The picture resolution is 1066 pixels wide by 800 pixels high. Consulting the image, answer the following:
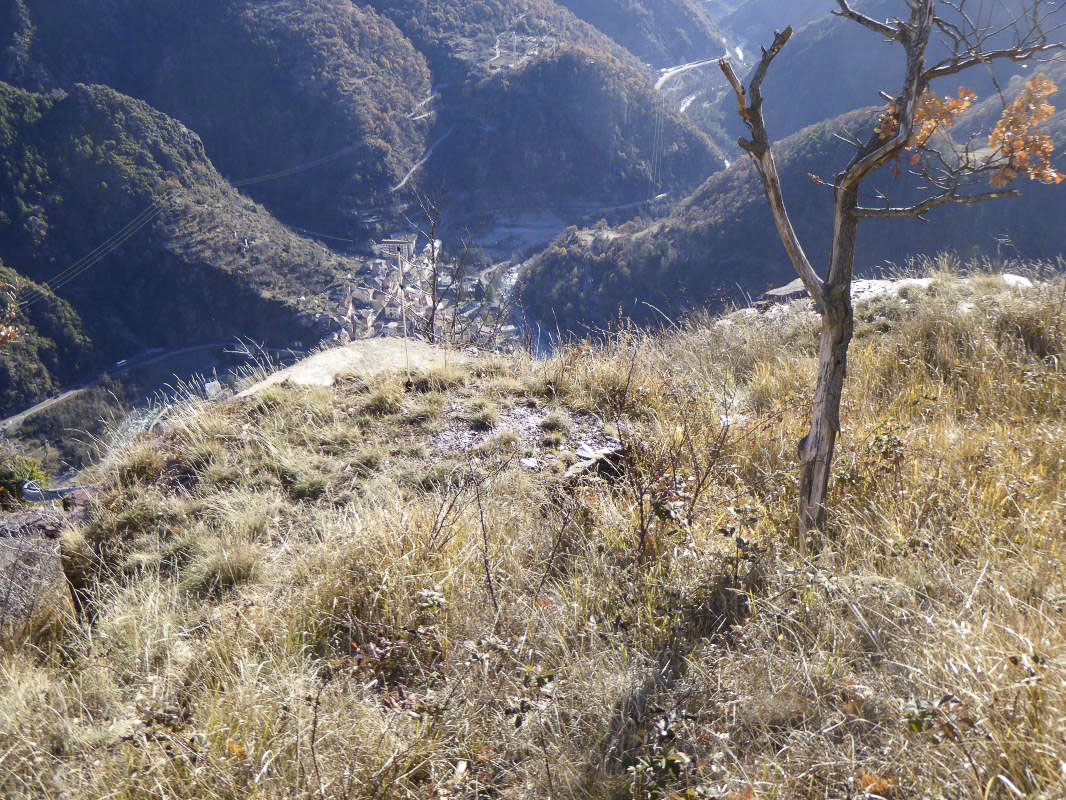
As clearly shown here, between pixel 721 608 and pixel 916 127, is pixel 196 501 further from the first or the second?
pixel 916 127

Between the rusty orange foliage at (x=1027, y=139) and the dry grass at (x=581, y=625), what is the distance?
3.68 ft

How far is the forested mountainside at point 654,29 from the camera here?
97.2 metres

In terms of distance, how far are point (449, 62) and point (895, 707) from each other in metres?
79.1

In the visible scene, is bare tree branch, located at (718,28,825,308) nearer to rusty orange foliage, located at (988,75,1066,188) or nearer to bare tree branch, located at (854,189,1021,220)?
bare tree branch, located at (854,189,1021,220)

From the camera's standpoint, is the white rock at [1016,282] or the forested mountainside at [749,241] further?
the forested mountainside at [749,241]

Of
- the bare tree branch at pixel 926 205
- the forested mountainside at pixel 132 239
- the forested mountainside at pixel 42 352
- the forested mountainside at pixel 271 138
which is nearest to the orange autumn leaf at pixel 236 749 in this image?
the bare tree branch at pixel 926 205

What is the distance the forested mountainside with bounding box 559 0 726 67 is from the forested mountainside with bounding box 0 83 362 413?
7146 cm

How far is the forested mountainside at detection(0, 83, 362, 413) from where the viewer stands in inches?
1641

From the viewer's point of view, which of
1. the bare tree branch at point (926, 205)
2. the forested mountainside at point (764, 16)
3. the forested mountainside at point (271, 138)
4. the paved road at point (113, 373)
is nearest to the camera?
the bare tree branch at point (926, 205)

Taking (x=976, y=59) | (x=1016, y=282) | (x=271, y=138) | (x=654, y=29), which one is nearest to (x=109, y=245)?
(x=271, y=138)

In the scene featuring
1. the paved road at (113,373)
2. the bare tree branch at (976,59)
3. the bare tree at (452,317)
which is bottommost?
the paved road at (113,373)

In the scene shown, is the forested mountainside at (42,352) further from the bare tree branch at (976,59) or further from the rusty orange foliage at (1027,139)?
the rusty orange foliage at (1027,139)

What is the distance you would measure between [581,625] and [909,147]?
76.4 inches

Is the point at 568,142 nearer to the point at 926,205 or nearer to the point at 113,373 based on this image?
the point at 113,373
